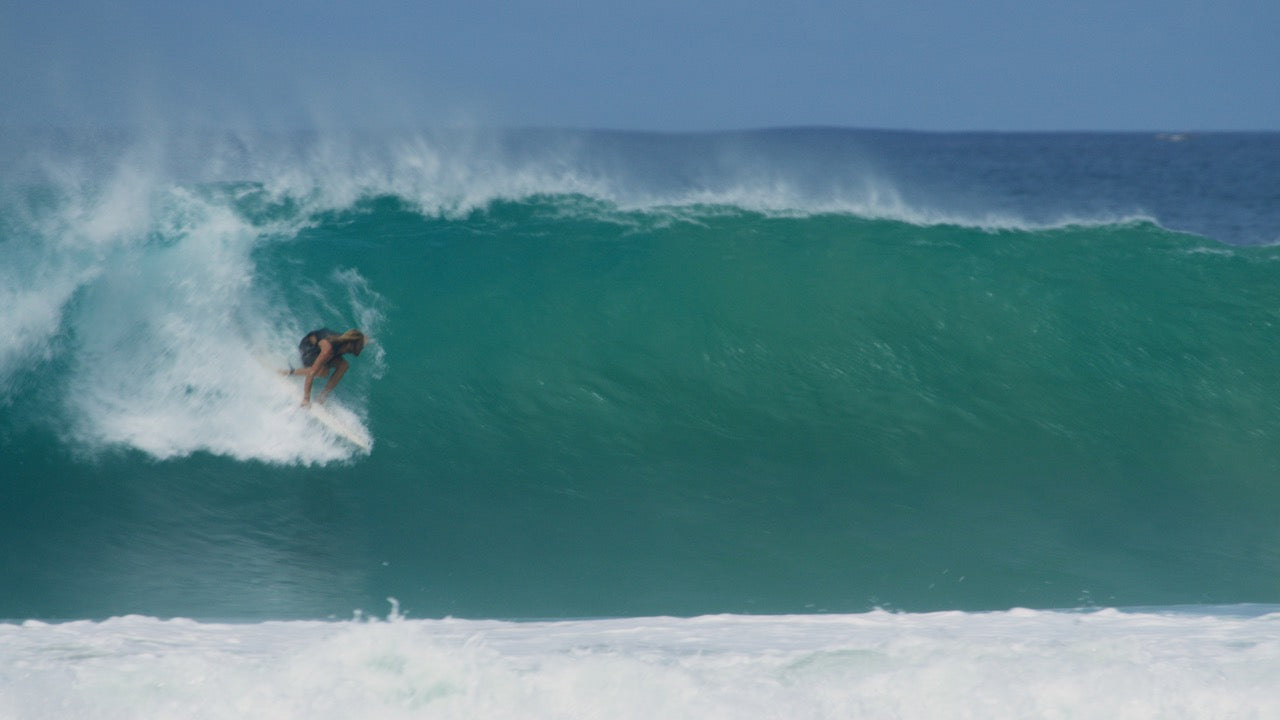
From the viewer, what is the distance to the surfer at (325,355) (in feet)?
22.3

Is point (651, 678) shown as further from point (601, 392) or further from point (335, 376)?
point (601, 392)

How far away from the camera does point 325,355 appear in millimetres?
6793

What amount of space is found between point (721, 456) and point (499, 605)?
206 centimetres

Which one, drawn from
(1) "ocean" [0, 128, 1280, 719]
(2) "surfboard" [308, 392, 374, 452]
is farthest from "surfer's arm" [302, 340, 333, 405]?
(1) "ocean" [0, 128, 1280, 719]

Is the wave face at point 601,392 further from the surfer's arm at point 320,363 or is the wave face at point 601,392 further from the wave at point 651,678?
the wave at point 651,678

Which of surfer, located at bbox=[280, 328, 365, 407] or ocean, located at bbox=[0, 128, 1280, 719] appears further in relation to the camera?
surfer, located at bbox=[280, 328, 365, 407]

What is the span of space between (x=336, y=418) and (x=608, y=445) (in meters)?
1.72

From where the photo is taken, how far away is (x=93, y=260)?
8.04m

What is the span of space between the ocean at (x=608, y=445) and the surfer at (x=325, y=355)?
217 millimetres

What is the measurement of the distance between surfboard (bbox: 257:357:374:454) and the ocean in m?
0.04

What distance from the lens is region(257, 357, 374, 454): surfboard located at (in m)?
6.86

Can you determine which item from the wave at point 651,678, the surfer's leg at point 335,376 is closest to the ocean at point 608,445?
the wave at point 651,678

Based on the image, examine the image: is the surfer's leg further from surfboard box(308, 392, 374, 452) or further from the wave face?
the wave face

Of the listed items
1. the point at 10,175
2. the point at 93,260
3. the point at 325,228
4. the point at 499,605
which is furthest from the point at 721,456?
the point at 10,175
